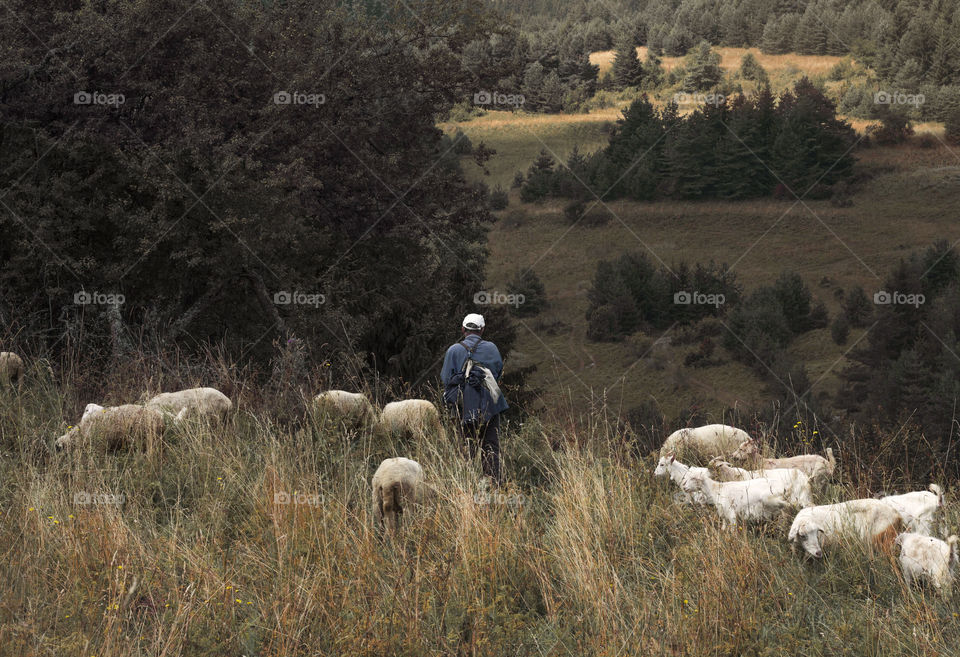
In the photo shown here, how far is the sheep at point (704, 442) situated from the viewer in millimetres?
7008

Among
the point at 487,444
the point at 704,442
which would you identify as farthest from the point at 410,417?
the point at 704,442

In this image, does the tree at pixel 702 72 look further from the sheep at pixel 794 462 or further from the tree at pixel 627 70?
the sheep at pixel 794 462

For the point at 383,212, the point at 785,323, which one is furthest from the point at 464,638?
the point at 785,323

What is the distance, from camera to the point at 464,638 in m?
3.95

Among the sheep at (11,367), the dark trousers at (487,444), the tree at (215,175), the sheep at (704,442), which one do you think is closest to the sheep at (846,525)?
the sheep at (704,442)

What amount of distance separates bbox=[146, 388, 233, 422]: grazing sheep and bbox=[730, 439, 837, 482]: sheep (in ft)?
13.4

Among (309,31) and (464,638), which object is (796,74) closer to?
(309,31)

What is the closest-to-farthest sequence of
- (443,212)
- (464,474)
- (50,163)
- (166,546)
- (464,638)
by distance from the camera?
(464,638) → (166,546) → (464,474) → (50,163) → (443,212)

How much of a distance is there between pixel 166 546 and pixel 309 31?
1446 centimetres

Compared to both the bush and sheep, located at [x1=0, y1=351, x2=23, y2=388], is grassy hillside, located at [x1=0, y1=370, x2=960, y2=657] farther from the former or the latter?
the bush

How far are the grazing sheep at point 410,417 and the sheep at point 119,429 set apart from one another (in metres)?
1.86

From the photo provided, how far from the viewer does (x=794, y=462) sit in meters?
6.36

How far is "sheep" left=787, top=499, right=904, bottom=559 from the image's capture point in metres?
4.69

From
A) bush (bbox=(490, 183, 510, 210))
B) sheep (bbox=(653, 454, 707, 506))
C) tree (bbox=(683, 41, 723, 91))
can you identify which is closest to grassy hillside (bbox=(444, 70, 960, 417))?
bush (bbox=(490, 183, 510, 210))
